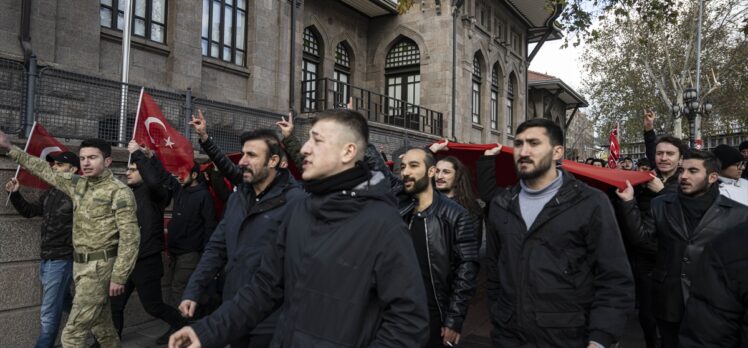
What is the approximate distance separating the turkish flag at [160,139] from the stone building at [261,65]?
1197mm

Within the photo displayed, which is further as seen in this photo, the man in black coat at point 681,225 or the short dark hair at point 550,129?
the man in black coat at point 681,225

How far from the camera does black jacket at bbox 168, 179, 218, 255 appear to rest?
19.2 feet

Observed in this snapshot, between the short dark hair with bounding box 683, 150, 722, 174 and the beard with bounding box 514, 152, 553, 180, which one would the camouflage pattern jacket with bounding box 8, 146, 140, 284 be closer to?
the beard with bounding box 514, 152, 553, 180

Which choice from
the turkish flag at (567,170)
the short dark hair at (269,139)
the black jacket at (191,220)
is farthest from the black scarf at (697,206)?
the black jacket at (191,220)

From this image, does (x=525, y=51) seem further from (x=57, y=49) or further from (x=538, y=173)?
(x=538, y=173)

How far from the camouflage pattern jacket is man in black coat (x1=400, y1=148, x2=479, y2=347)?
8.31 feet

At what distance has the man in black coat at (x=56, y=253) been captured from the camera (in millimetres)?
4793

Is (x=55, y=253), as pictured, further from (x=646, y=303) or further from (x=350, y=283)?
(x=646, y=303)

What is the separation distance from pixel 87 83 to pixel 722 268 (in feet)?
22.0

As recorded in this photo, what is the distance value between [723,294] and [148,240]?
5.07 m

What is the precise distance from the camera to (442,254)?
3455mm

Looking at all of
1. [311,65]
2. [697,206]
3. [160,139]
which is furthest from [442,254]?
[311,65]

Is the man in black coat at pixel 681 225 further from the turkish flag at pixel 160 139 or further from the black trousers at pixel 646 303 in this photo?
the turkish flag at pixel 160 139

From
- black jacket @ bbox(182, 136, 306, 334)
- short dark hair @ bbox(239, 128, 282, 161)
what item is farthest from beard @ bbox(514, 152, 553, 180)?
short dark hair @ bbox(239, 128, 282, 161)
